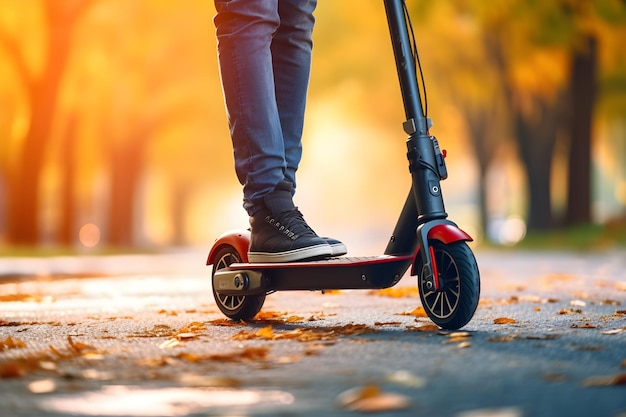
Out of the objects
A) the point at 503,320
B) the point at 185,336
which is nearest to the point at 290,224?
the point at 185,336

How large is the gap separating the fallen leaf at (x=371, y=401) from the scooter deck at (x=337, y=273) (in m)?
1.47

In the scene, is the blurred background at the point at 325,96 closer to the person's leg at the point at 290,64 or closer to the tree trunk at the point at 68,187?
the tree trunk at the point at 68,187

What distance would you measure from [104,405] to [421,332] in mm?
1729

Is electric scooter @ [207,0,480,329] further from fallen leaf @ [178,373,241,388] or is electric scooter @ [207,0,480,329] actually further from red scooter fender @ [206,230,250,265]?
fallen leaf @ [178,373,241,388]

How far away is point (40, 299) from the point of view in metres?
7.51

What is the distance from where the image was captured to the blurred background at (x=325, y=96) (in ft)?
68.3

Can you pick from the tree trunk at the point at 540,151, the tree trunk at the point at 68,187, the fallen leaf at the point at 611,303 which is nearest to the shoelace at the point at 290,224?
the fallen leaf at the point at 611,303

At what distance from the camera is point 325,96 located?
3180 cm

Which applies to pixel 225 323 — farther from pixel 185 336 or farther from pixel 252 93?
pixel 252 93

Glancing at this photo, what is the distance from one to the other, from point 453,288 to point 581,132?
17050mm

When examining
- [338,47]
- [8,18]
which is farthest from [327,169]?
[8,18]

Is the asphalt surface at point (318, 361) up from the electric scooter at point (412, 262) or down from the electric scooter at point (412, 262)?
down

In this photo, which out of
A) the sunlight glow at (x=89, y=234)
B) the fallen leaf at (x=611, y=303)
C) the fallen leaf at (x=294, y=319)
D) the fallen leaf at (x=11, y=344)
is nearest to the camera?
the fallen leaf at (x=11, y=344)

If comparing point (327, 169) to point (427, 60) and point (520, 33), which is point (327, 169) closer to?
point (427, 60)
